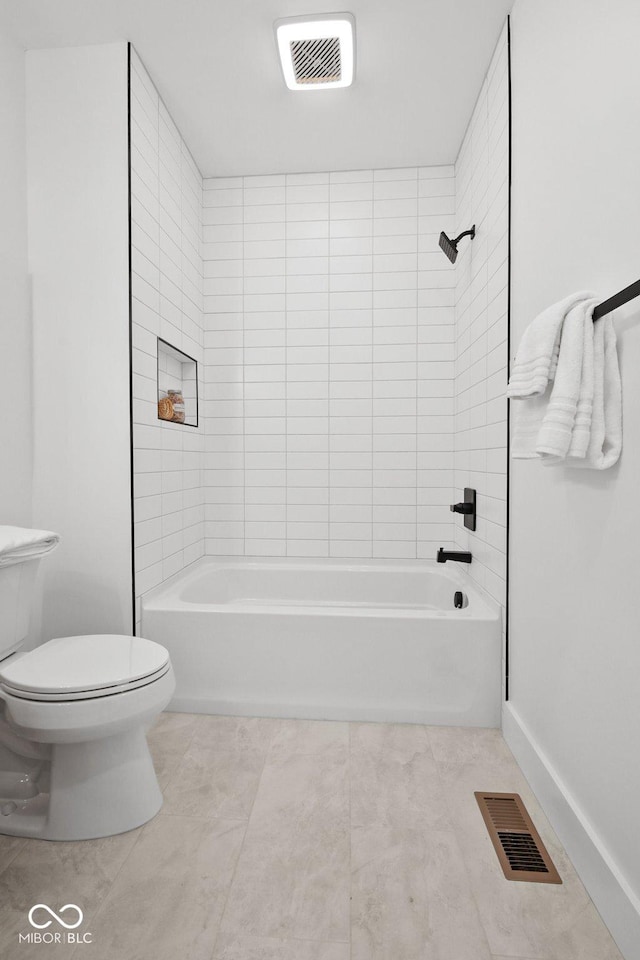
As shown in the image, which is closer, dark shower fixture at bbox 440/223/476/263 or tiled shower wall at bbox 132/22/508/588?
dark shower fixture at bbox 440/223/476/263

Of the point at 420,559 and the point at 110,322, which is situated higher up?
the point at 110,322

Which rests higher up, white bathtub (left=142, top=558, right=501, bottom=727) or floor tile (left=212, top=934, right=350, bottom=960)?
white bathtub (left=142, top=558, right=501, bottom=727)

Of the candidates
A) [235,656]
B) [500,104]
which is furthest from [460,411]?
[235,656]

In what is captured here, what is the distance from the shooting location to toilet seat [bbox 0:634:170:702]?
1371mm

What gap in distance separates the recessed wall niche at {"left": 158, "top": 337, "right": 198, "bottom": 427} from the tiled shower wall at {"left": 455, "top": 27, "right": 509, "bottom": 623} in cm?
144

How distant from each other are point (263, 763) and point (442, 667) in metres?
0.75

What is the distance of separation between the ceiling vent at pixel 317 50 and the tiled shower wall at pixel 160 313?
0.62 m

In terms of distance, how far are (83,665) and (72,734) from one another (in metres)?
0.20

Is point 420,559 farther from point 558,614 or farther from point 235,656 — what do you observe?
point 558,614

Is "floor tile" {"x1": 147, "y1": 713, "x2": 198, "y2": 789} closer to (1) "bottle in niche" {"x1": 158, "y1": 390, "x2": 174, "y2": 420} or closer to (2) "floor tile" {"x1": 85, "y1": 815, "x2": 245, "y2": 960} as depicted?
(2) "floor tile" {"x1": 85, "y1": 815, "x2": 245, "y2": 960}

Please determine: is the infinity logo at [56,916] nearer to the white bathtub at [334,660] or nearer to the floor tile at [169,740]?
the floor tile at [169,740]

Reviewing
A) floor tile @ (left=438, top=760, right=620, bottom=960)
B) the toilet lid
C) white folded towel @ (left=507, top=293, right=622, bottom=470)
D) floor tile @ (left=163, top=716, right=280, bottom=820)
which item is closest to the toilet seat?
the toilet lid

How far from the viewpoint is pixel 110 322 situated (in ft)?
6.64

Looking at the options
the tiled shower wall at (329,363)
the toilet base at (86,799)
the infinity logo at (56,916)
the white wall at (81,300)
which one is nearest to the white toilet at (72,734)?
the toilet base at (86,799)
